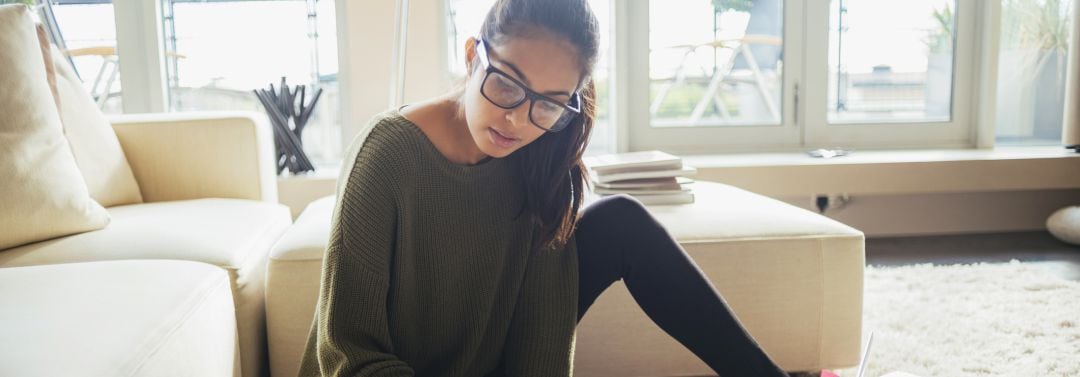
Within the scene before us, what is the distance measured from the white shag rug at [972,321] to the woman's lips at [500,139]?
1.07 metres

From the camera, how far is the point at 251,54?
11.1 feet

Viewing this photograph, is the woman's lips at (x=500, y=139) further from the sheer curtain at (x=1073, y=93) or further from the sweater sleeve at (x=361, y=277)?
the sheer curtain at (x=1073, y=93)

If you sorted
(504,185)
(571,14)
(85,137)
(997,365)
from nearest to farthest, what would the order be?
1. (571,14)
2. (504,185)
3. (997,365)
4. (85,137)

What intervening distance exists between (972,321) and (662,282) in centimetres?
121

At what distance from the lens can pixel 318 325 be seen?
1.12 metres

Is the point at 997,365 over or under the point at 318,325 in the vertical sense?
under

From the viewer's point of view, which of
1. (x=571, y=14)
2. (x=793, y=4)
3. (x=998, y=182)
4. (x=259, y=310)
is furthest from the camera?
(x=793, y=4)

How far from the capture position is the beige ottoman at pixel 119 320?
0.90 meters

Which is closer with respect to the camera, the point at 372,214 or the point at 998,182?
the point at 372,214

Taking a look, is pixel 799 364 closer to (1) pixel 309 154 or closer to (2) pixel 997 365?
(2) pixel 997 365

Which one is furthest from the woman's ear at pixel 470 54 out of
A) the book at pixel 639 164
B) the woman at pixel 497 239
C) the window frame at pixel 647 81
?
the window frame at pixel 647 81

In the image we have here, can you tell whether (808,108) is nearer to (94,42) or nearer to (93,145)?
(93,145)

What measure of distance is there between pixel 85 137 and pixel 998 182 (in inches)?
122

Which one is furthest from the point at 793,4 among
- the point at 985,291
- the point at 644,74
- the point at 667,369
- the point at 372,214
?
the point at 372,214
